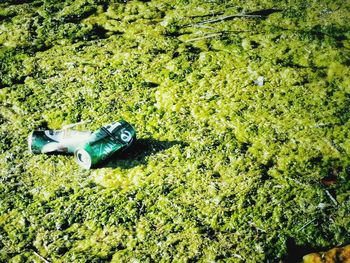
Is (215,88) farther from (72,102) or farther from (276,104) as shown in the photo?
(72,102)

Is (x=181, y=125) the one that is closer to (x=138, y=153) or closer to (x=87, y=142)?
(x=138, y=153)

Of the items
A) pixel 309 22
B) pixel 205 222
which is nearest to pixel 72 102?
pixel 205 222

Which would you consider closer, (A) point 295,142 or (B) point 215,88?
(A) point 295,142

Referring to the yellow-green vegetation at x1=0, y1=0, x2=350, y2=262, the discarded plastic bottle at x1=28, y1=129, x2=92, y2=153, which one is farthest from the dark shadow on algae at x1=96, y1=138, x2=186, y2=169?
the discarded plastic bottle at x1=28, y1=129, x2=92, y2=153

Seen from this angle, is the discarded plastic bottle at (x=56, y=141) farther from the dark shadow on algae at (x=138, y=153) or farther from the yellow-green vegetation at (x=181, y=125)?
the dark shadow on algae at (x=138, y=153)

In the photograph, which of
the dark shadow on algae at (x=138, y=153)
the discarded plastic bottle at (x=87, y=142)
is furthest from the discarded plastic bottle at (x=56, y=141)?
the dark shadow on algae at (x=138, y=153)

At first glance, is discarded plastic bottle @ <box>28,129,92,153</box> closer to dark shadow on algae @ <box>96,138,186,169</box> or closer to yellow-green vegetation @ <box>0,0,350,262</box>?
yellow-green vegetation @ <box>0,0,350,262</box>
